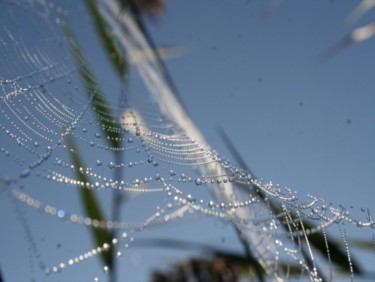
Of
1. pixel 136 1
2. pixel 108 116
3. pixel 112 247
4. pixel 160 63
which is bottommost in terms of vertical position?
pixel 112 247

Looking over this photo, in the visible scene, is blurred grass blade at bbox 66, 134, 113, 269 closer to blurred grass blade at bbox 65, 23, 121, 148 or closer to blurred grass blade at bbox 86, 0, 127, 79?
blurred grass blade at bbox 65, 23, 121, 148

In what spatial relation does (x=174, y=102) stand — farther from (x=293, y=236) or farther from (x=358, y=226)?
(x=358, y=226)

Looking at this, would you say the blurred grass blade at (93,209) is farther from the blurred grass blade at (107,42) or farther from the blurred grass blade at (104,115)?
the blurred grass blade at (107,42)

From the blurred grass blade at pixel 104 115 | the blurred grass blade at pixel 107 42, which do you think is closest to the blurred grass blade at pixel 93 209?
the blurred grass blade at pixel 104 115

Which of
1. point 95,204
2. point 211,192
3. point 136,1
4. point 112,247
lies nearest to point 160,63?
point 136,1

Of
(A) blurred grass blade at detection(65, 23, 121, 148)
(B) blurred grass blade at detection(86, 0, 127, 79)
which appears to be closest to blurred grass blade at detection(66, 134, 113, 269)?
(A) blurred grass blade at detection(65, 23, 121, 148)

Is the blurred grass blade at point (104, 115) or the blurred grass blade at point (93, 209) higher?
the blurred grass blade at point (104, 115)

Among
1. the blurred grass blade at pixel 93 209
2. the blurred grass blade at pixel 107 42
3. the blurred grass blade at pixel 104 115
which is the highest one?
the blurred grass blade at pixel 107 42
